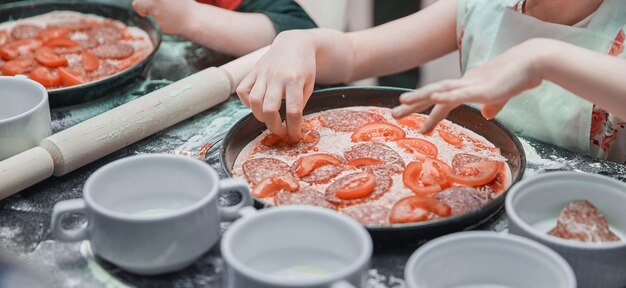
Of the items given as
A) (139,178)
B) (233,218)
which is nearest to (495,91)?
(233,218)

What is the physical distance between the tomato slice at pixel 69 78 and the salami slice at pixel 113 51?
0.42 ft

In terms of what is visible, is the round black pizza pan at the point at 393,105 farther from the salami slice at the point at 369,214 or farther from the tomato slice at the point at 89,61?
the tomato slice at the point at 89,61

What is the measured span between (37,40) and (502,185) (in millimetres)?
1200

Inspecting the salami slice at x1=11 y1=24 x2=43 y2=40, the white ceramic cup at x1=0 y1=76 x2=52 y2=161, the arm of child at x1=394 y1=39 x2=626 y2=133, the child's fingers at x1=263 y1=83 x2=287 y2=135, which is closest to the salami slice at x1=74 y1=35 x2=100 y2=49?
the salami slice at x1=11 y1=24 x2=43 y2=40

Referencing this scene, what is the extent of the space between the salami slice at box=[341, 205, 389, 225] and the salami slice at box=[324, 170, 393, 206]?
1.1 inches

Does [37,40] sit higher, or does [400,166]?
[400,166]

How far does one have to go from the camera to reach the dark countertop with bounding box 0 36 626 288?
103 centimetres

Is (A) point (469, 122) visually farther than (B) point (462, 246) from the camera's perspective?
Yes

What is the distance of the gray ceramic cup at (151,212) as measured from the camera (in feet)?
3.10

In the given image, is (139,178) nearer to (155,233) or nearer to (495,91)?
(155,233)

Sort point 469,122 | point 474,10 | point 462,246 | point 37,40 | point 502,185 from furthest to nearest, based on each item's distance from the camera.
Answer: point 37,40, point 474,10, point 469,122, point 502,185, point 462,246

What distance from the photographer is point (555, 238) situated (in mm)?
932

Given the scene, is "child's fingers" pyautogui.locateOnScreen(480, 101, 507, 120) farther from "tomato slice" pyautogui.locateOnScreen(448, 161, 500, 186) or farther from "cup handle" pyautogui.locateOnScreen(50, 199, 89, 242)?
"cup handle" pyautogui.locateOnScreen(50, 199, 89, 242)

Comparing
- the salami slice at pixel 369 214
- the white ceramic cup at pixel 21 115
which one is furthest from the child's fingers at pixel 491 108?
the white ceramic cup at pixel 21 115
